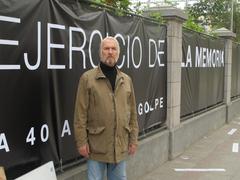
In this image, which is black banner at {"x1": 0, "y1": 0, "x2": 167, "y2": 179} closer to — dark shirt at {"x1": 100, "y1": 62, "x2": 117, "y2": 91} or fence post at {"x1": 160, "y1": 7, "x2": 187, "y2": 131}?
dark shirt at {"x1": 100, "y1": 62, "x2": 117, "y2": 91}

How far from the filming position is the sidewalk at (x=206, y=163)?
7.25m

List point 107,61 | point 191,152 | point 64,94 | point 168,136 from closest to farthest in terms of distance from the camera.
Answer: point 107,61
point 64,94
point 168,136
point 191,152

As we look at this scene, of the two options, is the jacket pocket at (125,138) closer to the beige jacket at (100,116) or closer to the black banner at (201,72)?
the beige jacket at (100,116)

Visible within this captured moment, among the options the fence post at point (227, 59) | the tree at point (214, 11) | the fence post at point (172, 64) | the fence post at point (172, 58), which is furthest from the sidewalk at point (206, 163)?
the tree at point (214, 11)

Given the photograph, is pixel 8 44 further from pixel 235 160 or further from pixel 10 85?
pixel 235 160

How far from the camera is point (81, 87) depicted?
13.9 feet

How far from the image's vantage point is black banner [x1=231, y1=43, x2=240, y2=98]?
14703mm

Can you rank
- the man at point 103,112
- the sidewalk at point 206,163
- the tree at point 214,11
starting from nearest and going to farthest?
1. the man at point 103,112
2. the sidewalk at point 206,163
3. the tree at point 214,11

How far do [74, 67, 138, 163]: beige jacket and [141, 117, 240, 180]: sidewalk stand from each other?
286 centimetres

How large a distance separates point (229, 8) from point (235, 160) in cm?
2536

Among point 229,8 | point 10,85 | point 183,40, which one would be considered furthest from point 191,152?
point 229,8

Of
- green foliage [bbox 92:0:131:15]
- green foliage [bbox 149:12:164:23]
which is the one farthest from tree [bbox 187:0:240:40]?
green foliage [bbox 92:0:131:15]

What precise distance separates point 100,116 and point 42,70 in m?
0.74

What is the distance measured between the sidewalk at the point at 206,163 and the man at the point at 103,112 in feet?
9.30
